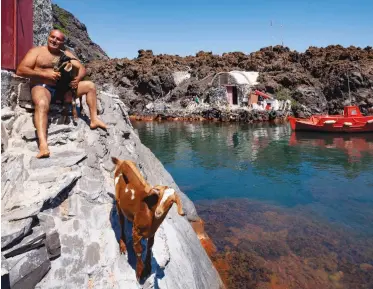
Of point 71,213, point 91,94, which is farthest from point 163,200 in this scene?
point 91,94

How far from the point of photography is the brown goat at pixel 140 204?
3.38 m

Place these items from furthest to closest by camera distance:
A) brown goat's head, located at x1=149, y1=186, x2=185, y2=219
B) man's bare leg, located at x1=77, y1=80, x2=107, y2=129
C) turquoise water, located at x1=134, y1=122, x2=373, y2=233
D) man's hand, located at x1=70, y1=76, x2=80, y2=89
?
turquoise water, located at x1=134, y1=122, x2=373, y2=233, man's bare leg, located at x1=77, y1=80, x2=107, y2=129, man's hand, located at x1=70, y1=76, x2=80, y2=89, brown goat's head, located at x1=149, y1=186, x2=185, y2=219

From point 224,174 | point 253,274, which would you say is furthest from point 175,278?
point 224,174

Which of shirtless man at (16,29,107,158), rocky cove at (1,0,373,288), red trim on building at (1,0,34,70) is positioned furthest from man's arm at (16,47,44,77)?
red trim on building at (1,0,34,70)

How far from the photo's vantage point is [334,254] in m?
7.99

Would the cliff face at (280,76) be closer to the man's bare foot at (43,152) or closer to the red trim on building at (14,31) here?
the red trim on building at (14,31)

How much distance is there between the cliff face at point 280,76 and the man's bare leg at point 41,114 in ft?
136

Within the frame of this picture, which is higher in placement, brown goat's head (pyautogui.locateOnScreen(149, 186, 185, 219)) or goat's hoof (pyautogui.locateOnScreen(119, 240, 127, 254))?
brown goat's head (pyautogui.locateOnScreen(149, 186, 185, 219))

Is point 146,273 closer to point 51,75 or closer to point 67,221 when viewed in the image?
point 67,221

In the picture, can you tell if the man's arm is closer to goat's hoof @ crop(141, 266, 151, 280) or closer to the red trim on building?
the red trim on building

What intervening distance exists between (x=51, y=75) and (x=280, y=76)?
4718 cm

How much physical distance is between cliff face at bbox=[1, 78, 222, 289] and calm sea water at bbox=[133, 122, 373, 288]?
3002mm

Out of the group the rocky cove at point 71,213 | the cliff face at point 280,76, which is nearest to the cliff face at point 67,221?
the rocky cove at point 71,213

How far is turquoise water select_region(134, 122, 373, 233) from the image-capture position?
1218cm
